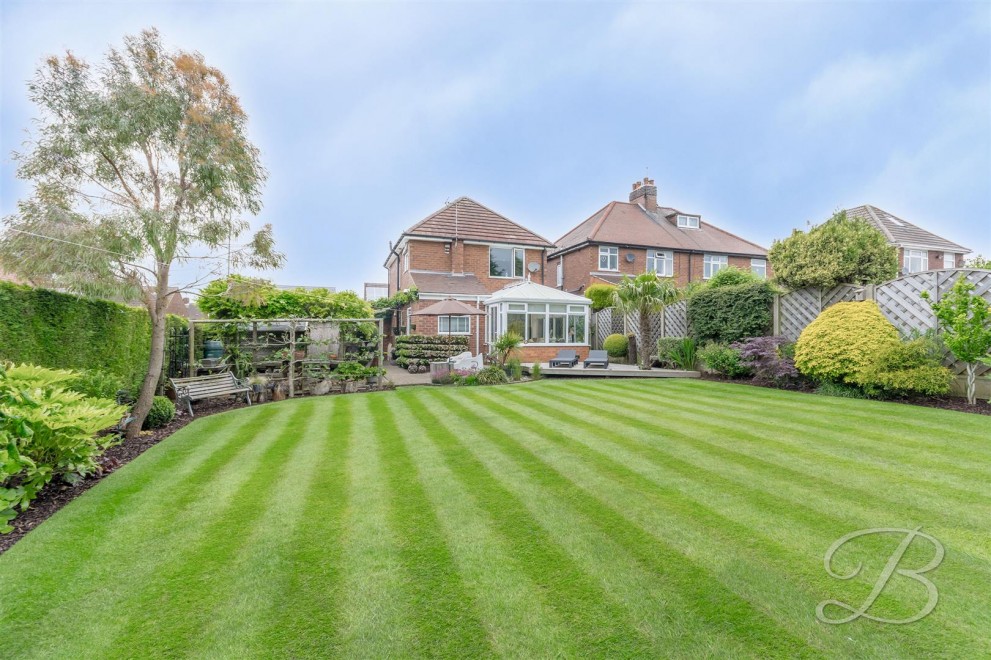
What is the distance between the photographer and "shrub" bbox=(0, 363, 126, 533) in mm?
3314

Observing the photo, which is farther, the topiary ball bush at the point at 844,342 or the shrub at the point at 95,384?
the topiary ball bush at the point at 844,342

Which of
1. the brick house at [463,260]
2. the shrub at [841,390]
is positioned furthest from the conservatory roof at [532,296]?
the shrub at [841,390]

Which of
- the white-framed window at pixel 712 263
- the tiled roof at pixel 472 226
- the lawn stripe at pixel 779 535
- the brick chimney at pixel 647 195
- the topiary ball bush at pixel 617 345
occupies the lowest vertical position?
the lawn stripe at pixel 779 535

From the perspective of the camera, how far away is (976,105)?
9.67m

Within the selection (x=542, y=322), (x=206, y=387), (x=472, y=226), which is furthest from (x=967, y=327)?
(x=472, y=226)

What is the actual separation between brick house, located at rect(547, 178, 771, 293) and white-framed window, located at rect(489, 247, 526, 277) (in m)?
2.48

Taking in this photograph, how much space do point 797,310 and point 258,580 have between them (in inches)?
480

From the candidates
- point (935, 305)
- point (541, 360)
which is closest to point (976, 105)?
point (935, 305)

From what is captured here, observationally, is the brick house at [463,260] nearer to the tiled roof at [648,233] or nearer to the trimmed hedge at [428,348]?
the trimmed hedge at [428,348]

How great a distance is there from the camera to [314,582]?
2621 millimetres

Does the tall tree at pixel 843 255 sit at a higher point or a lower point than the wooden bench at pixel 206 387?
higher

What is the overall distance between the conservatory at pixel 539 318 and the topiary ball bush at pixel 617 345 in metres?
1.07

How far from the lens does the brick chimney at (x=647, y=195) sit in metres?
31.1

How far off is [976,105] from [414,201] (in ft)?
77.7
